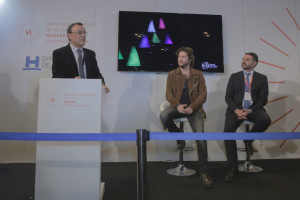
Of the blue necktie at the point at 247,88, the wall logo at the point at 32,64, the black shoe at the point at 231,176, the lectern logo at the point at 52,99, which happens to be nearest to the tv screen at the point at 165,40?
the blue necktie at the point at 247,88

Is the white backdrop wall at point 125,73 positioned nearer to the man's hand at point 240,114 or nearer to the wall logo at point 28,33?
the wall logo at point 28,33

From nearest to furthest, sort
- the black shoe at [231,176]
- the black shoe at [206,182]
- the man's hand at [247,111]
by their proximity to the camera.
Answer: the black shoe at [206,182], the black shoe at [231,176], the man's hand at [247,111]

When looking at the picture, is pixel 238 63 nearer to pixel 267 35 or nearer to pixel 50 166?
pixel 267 35

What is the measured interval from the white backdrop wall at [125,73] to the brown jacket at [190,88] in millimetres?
611

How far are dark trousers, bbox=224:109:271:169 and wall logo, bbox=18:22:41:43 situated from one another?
2980 mm

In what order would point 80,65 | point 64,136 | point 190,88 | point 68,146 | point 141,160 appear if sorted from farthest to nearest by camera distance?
point 190,88, point 80,65, point 68,146, point 64,136, point 141,160

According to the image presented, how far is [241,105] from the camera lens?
276 cm

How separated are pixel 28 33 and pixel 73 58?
1.45m

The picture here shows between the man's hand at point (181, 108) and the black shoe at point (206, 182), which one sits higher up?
the man's hand at point (181, 108)

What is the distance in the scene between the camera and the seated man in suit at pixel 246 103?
251 centimetres

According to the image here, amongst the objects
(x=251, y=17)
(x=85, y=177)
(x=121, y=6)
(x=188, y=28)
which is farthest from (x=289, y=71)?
(x=85, y=177)

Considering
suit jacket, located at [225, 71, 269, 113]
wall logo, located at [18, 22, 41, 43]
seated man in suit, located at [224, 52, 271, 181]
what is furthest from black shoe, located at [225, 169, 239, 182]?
wall logo, located at [18, 22, 41, 43]

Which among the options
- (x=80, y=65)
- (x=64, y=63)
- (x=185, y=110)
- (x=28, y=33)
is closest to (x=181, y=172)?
(x=185, y=110)

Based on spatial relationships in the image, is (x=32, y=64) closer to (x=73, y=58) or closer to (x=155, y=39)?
(x=73, y=58)
